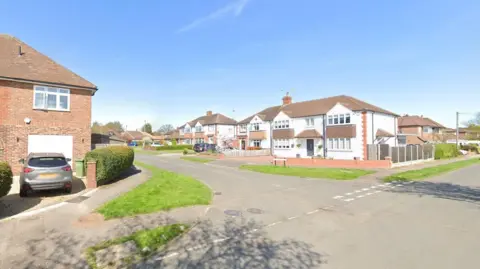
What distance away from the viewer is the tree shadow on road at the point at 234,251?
16.4 feet

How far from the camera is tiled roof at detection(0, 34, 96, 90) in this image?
16016 mm

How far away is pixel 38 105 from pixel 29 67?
9.31 feet

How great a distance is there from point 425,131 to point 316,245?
61420mm

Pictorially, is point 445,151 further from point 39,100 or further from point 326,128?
point 39,100

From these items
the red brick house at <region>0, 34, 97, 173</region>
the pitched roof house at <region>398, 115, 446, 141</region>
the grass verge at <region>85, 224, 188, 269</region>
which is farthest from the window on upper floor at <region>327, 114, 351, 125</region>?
the pitched roof house at <region>398, 115, 446, 141</region>

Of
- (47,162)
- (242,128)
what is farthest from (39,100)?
(242,128)

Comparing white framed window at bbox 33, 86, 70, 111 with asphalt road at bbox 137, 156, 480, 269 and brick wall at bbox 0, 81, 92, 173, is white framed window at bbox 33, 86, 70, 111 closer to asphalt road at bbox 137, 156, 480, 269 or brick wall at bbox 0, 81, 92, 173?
brick wall at bbox 0, 81, 92, 173

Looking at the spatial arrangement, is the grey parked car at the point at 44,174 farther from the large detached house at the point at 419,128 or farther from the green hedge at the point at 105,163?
the large detached house at the point at 419,128

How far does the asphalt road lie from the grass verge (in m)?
0.35

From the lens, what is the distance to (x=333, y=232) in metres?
6.87

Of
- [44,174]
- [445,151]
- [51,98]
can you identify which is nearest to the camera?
[44,174]

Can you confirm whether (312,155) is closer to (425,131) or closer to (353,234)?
(353,234)

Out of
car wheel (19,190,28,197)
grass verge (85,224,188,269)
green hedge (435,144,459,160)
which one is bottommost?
grass verge (85,224,188,269)

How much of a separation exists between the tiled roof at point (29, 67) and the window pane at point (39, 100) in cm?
87
